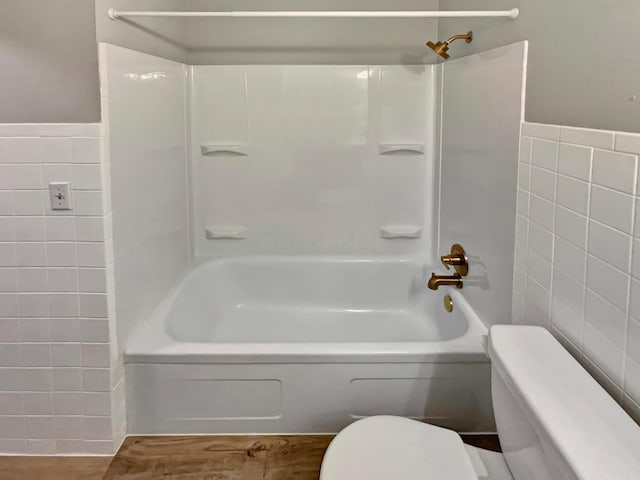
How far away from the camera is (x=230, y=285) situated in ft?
10.6

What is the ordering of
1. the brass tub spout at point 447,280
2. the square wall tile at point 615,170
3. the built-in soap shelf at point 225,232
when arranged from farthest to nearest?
the built-in soap shelf at point 225,232 → the brass tub spout at point 447,280 → the square wall tile at point 615,170

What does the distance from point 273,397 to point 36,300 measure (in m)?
0.83

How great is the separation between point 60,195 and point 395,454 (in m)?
1.25

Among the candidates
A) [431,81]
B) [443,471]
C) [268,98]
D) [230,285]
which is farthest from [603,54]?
[230,285]

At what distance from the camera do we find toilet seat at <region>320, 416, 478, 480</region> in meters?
1.44

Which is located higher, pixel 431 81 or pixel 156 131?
pixel 431 81

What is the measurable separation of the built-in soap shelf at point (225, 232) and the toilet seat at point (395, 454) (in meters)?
1.74

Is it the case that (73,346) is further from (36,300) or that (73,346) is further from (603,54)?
(603,54)

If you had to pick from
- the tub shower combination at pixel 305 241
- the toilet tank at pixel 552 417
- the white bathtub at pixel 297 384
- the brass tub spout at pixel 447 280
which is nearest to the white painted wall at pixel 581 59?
the tub shower combination at pixel 305 241

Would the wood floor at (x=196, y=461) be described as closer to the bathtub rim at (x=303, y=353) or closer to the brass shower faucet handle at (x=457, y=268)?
the bathtub rim at (x=303, y=353)

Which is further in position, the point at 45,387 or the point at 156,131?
the point at 156,131

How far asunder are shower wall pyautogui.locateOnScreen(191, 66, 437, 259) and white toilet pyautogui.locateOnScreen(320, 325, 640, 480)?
1.68 meters

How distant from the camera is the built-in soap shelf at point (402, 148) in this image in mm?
3154

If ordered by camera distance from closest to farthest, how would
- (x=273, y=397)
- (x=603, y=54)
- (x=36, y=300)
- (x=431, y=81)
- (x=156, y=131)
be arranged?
(x=603, y=54), (x=36, y=300), (x=273, y=397), (x=156, y=131), (x=431, y=81)
